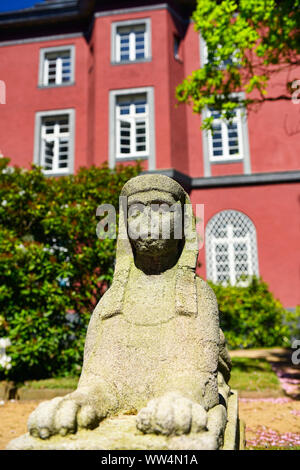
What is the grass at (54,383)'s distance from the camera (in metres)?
6.39

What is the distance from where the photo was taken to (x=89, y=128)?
14.2m

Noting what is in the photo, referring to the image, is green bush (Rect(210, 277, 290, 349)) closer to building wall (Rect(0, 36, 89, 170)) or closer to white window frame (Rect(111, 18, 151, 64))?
building wall (Rect(0, 36, 89, 170))

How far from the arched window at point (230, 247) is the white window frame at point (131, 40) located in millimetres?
6130

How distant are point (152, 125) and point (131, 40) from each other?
11.6ft

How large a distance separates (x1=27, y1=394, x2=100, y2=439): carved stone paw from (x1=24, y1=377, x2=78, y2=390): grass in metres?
4.45

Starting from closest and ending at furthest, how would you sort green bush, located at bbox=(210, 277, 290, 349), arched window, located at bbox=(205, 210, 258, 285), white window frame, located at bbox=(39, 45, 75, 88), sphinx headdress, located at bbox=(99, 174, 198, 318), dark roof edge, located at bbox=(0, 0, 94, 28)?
sphinx headdress, located at bbox=(99, 174, 198, 318) → green bush, located at bbox=(210, 277, 290, 349) → arched window, located at bbox=(205, 210, 258, 285) → dark roof edge, located at bbox=(0, 0, 94, 28) → white window frame, located at bbox=(39, 45, 75, 88)

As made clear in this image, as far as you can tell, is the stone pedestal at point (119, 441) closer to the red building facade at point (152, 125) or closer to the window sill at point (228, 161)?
the red building facade at point (152, 125)

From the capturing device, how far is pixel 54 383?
6.58 m

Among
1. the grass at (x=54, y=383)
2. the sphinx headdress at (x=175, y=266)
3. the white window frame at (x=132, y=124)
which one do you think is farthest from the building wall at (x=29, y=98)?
the sphinx headdress at (x=175, y=266)

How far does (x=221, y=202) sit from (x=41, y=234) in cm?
726

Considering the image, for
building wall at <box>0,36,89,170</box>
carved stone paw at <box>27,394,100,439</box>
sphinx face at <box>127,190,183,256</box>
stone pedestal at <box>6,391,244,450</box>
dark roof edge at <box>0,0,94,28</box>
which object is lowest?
stone pedestal at <box>6,391,244,450</box>

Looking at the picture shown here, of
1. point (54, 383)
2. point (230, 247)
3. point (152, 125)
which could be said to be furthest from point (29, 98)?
point (54, 383)

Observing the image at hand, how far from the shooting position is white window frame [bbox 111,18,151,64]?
545 inches

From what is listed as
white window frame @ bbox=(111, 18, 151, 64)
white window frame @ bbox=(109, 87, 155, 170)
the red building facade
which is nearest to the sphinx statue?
the red building facade
